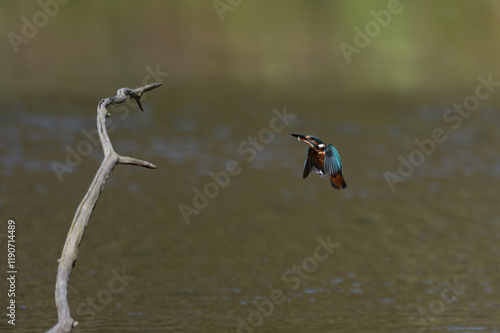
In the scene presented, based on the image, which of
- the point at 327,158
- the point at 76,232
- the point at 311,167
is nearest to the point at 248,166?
the point at 311,167

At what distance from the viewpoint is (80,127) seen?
16.5 m

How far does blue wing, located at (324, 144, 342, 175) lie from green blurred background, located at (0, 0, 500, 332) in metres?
1.82

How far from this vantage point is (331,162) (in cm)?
679

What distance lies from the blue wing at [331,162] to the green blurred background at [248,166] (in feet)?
5.97

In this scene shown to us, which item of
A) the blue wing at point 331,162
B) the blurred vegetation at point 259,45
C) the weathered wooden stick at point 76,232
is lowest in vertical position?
the weathered wooden stick at point 76,232

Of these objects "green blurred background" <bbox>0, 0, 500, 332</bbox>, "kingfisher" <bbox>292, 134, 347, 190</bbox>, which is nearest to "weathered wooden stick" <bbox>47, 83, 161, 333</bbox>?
"kingfisher" <bbox>292, 134, 347, 190</bbox>

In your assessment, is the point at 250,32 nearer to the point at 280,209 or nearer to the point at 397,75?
the point at 397,75

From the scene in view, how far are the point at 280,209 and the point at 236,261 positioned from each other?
2387 millimetres

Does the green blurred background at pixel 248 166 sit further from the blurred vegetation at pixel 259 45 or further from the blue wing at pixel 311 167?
the blue wing at pixel 311 167

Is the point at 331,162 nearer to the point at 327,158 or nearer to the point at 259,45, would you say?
the point at 327,158

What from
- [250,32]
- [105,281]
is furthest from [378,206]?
[250,32]

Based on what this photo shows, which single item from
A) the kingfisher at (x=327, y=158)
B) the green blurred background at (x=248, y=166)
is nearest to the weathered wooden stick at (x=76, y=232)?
the kingfisher at (x=327, y=158)

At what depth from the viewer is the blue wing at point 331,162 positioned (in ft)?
22.2

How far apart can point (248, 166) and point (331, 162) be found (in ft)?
25.8
